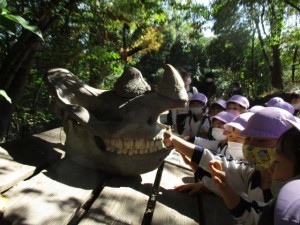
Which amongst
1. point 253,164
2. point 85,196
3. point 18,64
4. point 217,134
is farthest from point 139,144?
point 217,134

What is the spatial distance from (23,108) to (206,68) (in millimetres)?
25470

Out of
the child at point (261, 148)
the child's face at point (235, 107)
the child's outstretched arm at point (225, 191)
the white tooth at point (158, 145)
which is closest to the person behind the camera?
the child's outstretched arm at point (225, 191)

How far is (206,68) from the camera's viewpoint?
93.8 feet

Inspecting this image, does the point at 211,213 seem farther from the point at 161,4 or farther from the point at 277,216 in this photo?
the point at 161,4

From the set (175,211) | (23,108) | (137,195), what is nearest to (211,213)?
(175,211)

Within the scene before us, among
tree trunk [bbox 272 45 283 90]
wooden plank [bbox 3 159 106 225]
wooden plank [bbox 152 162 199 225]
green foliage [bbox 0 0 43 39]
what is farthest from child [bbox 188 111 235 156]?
tree trunk [bbox 272 45 283 90]

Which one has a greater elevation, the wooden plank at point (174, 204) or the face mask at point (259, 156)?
the face mask at point (259, 156)

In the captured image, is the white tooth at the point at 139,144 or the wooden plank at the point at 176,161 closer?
the white tooth at the point at 139,144

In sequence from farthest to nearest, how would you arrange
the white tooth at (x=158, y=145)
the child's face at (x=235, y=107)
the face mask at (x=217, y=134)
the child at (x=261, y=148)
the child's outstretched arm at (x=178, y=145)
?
the child's face at (x=235, y=107)
the face mask at (x=217, y=134)
the child's outstretched arm at (x=178, y=145)
the white tooth at (x=158, y=145)
the child at (x=261, y=148)

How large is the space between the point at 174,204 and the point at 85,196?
53 centimetres

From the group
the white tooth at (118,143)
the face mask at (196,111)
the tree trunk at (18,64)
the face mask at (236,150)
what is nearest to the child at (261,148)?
the white tooth at (118,143)

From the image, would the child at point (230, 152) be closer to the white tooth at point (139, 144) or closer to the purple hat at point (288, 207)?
the white tooth at point (139, 144)

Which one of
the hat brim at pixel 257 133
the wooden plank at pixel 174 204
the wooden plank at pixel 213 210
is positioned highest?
the hat brim at pixel 257 133

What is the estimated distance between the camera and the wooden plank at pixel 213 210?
1889 millimetres
